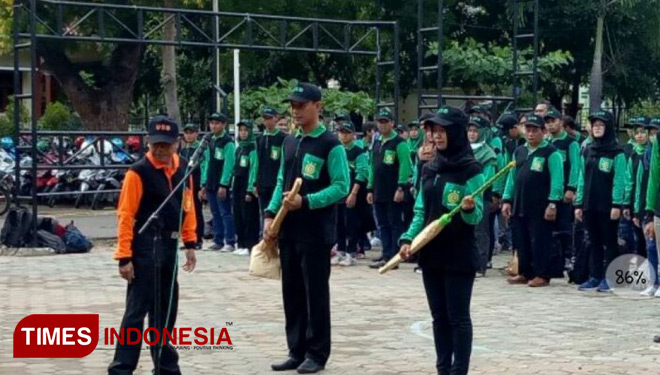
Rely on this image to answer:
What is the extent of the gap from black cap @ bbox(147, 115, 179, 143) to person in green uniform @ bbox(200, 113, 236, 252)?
10238 millimetres

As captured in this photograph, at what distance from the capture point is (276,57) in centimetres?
3725

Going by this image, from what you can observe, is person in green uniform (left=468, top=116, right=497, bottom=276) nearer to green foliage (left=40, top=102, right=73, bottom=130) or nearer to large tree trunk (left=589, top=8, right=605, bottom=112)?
green foliage (left=40, top=102, right=73, bottom=130)

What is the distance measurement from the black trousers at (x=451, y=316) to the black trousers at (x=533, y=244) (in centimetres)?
643

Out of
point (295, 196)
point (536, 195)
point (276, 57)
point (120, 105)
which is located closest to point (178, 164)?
point (295, 196)

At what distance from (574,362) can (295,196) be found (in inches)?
105

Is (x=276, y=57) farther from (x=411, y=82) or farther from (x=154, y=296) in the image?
(x=154, y=296)

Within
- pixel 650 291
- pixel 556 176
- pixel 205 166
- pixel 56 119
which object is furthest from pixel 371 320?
pixel 56 119

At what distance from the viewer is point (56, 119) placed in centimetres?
3691

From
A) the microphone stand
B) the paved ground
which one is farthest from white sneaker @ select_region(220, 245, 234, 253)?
the microphone stand

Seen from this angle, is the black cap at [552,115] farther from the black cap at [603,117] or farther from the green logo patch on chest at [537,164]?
the black cap at [603,117]

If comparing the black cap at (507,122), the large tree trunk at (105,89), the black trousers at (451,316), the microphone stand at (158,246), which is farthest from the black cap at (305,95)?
the large tree trunk at (105,89)

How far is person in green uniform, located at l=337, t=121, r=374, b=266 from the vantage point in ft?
58.1

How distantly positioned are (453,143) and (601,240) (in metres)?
6.56

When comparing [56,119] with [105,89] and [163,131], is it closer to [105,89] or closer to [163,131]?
[105,89]
